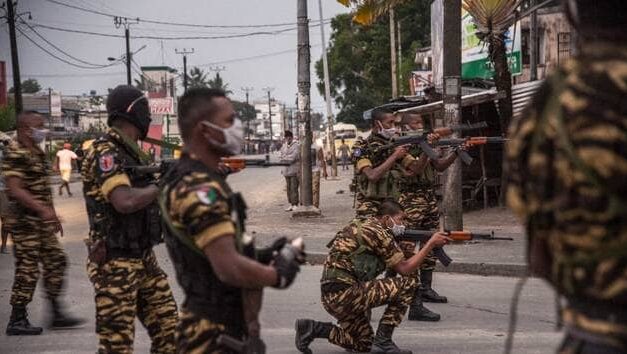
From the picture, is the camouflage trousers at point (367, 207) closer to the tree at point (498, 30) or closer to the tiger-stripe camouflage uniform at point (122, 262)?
the tiger-stripe camouflage uniform at point (122, 262)

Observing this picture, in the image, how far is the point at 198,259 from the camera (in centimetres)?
355

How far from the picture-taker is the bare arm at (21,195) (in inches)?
279

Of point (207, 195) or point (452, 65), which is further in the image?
point (452, 65)

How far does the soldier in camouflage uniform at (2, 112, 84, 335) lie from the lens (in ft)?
23.4

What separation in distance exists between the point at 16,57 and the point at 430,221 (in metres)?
29.3

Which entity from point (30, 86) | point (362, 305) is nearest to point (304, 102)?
point (362, 305)

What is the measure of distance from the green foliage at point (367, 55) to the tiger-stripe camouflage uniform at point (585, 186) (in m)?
44.1

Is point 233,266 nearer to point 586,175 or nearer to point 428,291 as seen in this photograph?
point 586,175

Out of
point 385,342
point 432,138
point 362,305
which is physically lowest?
point 385,342

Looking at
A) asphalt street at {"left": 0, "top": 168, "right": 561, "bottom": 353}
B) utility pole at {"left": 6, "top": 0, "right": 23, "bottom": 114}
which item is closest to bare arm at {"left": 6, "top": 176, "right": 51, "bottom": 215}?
asphalt street at {"left": 0, "top": 168, "right": 561, "bottom": 353}

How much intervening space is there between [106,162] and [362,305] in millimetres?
2427

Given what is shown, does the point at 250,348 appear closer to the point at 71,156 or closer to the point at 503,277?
the point at 503,277

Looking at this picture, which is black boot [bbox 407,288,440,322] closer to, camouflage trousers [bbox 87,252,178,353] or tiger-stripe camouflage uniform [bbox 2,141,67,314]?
tiger-stripe camouflage uniform [bbox 2,141,67,314]

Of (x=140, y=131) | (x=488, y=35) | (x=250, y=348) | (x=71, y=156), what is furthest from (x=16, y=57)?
(x=250, y=348)
